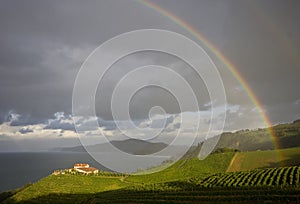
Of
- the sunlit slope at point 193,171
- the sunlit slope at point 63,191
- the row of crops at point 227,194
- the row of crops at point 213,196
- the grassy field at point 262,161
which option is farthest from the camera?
the sunlit slope at point 193,171

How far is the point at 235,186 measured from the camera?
38.7 meters

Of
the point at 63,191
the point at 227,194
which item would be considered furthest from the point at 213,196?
the point at 63,191

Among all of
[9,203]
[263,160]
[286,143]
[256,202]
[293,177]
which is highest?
[286,143]

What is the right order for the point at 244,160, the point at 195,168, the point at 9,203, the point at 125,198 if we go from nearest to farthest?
1. the point at 125,198
2. the point at 9,203
3. the point at 195,168
4. the point at 244,160

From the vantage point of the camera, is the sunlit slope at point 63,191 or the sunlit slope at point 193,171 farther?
the sunlit slope at point 193,171

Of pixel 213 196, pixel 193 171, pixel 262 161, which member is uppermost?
pixel 262 161

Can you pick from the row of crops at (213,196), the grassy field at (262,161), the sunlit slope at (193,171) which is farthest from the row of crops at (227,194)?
the grassy field at (262,161)

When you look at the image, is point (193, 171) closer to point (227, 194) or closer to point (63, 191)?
point (63, 191)

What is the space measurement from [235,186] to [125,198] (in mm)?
16237

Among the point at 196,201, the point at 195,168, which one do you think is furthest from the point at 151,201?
the point at 195,168

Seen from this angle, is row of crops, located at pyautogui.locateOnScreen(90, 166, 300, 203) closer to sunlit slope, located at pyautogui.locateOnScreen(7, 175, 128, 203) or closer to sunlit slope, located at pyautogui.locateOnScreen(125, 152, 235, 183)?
sunlit slope, located at pyautogui.locateOnScreen(7, 175, 128, 203)

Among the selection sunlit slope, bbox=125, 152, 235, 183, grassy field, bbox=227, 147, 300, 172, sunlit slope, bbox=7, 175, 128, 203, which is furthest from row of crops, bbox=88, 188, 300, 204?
grassy field, bbox=227, 147, 300, 172

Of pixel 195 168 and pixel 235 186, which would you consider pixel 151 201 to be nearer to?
pixel 235 186

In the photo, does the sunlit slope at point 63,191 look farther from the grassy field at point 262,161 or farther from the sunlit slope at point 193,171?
the grassy field at point 262,161
